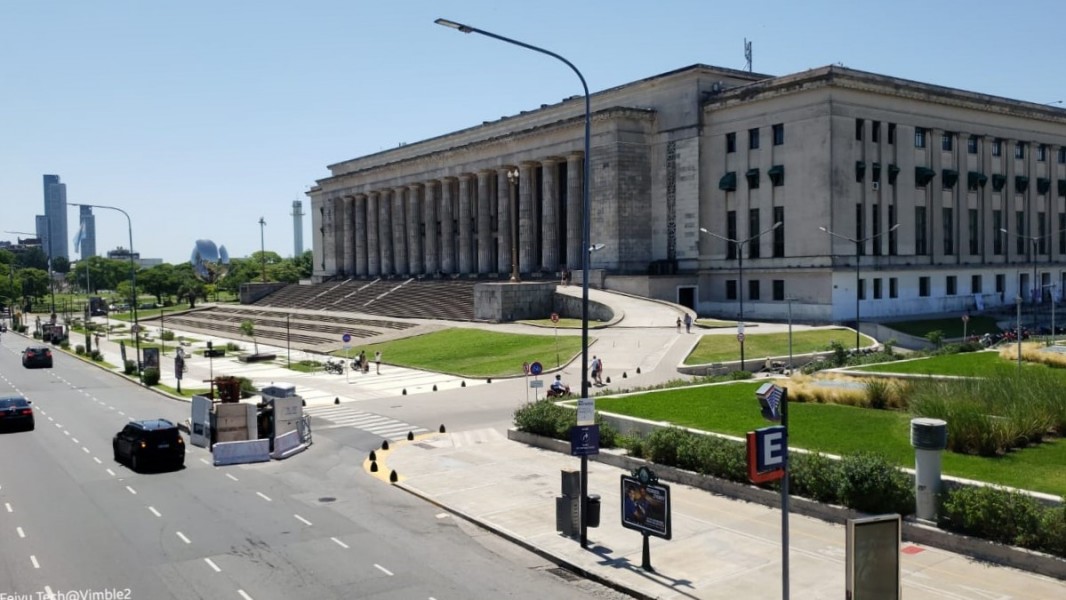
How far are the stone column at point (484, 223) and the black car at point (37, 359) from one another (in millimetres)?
45602

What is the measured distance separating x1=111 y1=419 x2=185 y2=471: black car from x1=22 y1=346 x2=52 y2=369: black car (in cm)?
4433

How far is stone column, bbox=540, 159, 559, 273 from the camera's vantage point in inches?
3408

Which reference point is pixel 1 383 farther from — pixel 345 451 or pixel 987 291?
pixel 987 291

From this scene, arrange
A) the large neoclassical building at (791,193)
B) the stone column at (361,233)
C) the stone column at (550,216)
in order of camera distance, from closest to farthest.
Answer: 1. the large neoclassical building at (791,193)
2. the stone column at (550,216)
3. the stone column at (361,233)

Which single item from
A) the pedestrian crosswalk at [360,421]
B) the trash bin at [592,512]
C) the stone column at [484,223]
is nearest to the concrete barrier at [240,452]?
the pedestrian crosswalk at [360,421]

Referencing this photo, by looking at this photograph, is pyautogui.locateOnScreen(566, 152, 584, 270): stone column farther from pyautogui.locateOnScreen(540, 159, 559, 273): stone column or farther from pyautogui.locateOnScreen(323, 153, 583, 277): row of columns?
pyautogui.locateOnScreen(540, 159, 559, 273): stone column

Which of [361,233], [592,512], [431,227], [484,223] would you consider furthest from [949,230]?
[361,233]

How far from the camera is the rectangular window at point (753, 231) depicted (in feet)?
234

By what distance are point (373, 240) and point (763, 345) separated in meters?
79.8

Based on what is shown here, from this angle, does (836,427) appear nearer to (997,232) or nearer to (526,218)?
(997,232)

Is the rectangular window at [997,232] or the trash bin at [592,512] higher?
the rectangular window at [997,232]

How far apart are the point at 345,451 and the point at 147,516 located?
938 cm

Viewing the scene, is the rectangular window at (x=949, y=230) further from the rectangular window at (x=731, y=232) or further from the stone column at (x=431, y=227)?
the stone column at (x=431, y=227)

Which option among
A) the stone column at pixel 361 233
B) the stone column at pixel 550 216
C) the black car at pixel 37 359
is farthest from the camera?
the stone column at pixel 361 233
